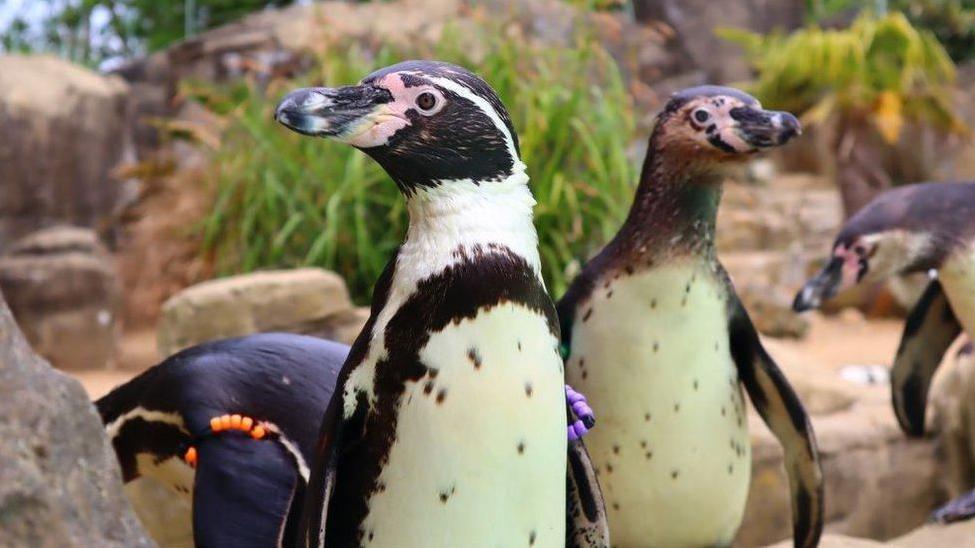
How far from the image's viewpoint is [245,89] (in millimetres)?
5773

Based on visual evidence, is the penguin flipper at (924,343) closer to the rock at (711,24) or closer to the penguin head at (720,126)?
the penguin head at (720,126)

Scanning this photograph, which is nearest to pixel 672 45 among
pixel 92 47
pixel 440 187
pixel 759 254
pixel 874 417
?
pixel 759 254

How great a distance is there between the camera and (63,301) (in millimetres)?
4688

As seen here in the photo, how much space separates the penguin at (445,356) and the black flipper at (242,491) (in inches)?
10.9

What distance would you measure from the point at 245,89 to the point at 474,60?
1.31 meters

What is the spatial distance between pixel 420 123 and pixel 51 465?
0.54 meters

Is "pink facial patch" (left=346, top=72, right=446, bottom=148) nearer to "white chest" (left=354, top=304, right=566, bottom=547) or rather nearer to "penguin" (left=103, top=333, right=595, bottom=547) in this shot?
"white chest" (left=354, top=304, right=566, bottom=547)

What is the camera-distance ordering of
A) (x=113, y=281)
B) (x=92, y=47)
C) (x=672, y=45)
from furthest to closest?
(x=672, y=45)
(x=92, y=47)
(x=113, y=281)

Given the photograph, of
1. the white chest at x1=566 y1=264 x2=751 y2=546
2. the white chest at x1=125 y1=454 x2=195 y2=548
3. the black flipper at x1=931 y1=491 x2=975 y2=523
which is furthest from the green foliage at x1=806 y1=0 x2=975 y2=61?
the white chest at x1=125 y1=454 x2=195 y2=548

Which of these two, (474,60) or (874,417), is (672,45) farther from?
(874,417)

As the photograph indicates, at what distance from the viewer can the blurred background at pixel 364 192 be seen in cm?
352

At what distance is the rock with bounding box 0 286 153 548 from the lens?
1.11 meters

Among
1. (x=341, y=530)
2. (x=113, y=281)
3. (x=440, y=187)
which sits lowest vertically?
(x=113, y=281)

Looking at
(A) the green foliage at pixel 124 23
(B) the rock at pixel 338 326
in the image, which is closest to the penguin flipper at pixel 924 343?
(B) the rock at pixel 338 326
